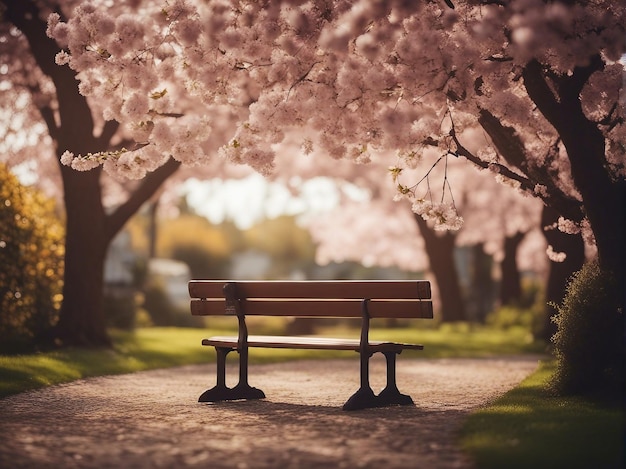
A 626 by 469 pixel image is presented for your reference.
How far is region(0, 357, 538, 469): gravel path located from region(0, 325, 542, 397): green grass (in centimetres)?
55

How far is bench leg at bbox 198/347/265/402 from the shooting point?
33.1 ft

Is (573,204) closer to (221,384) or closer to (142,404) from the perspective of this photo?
(221,384)

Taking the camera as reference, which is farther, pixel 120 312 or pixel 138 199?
pixel 120 312

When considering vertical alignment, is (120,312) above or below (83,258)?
below

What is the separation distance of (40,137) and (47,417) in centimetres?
1565

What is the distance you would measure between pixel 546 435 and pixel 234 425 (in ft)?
8.60

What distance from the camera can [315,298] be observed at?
9609mm

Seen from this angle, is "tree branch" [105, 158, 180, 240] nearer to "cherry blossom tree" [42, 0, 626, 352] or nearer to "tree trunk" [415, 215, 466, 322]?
"cherry blossom tree" [42, 0, 626, 352]

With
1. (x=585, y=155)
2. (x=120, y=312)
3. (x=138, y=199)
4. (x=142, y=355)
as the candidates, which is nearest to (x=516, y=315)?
(x=120, y=312)

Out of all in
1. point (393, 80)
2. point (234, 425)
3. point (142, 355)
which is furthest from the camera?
point (142, 355)

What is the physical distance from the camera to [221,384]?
10117 mm

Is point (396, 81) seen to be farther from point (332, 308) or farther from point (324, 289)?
point (332, 308)

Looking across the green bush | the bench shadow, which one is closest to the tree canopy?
the green bush

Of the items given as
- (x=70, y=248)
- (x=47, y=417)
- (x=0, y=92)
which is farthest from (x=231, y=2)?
(x=0, y=92)
